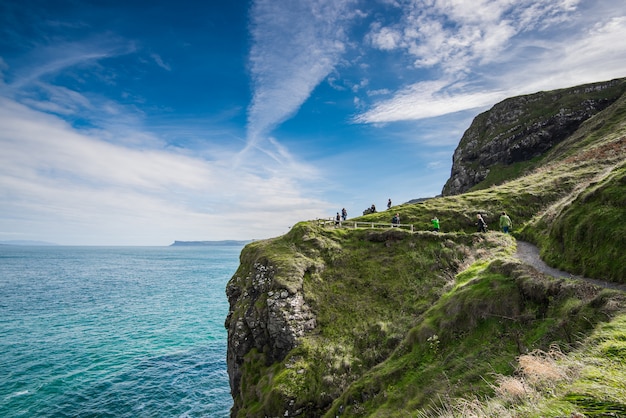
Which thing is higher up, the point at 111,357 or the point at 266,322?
the point at 266,322

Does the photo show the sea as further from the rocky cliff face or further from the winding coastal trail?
the rocky cliff face

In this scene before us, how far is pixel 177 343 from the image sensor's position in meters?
51.0

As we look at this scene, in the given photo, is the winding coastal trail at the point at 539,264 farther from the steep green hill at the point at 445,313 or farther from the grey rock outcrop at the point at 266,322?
the grey rock outcrop at the point at 266,322

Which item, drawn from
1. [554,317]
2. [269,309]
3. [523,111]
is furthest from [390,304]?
[523,111]

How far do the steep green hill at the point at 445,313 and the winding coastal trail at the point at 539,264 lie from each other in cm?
44

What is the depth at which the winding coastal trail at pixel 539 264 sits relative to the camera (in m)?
13.7

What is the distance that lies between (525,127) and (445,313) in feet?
276

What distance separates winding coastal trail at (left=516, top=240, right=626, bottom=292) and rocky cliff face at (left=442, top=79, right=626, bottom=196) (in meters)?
61.5

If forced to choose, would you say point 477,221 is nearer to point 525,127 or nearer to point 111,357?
point 111,357

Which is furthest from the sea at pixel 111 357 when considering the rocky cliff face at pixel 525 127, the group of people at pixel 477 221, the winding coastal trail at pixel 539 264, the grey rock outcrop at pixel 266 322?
the rocky cliff face at pixel 525 127

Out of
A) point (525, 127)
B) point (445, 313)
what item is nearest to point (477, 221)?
point (445, 313)

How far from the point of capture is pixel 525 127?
8256 cm

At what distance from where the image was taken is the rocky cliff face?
77000 mm

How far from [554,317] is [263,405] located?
1997cm
